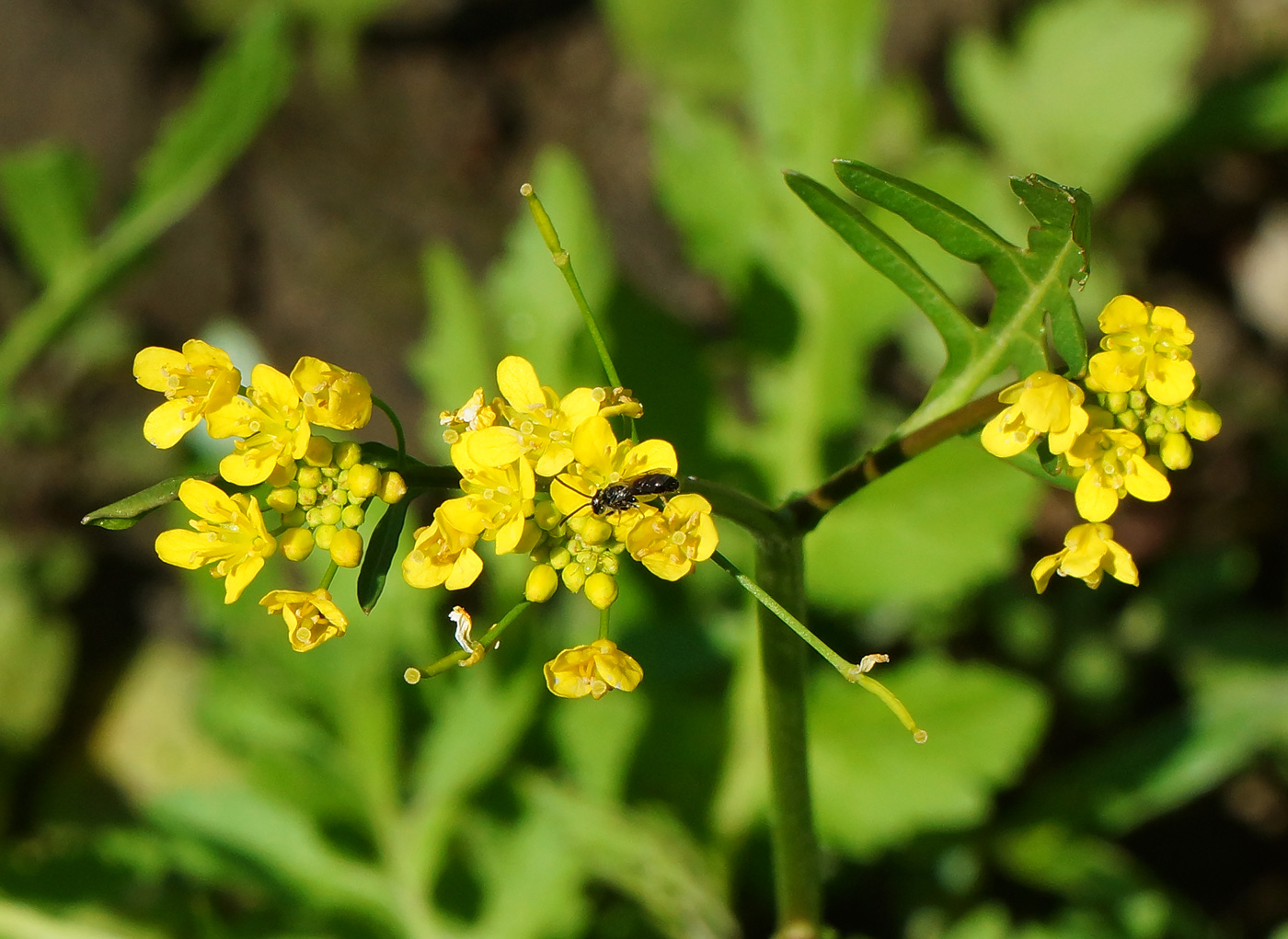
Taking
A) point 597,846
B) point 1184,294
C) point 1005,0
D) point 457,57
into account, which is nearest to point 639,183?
point 457,57

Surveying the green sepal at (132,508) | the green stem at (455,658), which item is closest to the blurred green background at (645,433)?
the green stem at (455,658)

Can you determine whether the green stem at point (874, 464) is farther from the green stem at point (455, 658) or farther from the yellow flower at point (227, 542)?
the yellow flower at point (227, 542)

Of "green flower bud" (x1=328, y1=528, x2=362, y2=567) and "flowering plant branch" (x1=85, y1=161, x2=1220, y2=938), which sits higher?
"flowering plant branch" (x1=85, y1=161, x2=1220, y2=938)

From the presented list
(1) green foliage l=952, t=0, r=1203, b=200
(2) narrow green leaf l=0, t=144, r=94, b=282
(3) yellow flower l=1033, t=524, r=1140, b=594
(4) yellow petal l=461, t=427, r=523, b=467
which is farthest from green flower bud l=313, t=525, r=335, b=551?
(1) green foliage l=952, t=0, r=1203, b=200

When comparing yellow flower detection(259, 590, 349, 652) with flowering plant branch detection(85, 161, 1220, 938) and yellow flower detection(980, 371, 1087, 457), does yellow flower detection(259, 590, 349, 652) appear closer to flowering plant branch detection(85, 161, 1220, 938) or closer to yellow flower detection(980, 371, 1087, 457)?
flowering plant branch detection(85, 161, 1220, 938)

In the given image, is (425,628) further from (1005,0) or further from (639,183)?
(1005,0)

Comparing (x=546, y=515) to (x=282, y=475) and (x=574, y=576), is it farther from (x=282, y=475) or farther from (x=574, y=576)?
(x=282, y=475)
